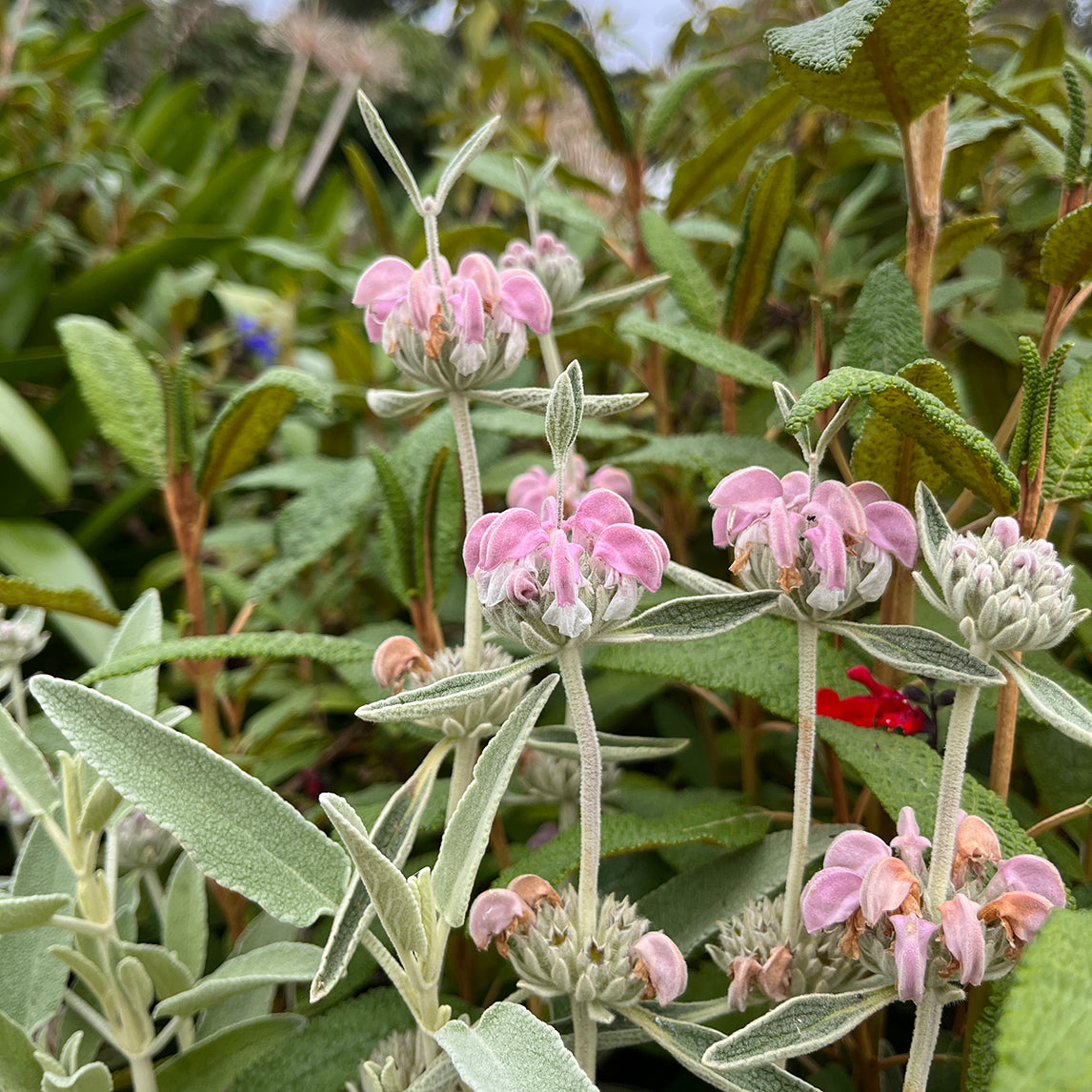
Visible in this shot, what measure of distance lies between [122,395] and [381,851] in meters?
0.51

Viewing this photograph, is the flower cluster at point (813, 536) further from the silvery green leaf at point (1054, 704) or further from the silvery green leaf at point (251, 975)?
the silvery green leaf at point (251, 975)

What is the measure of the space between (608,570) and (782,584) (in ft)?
0.24

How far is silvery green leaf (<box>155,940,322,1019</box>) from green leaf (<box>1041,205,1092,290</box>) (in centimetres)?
55

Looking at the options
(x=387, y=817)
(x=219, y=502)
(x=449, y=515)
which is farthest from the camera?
(x=219, y=502)

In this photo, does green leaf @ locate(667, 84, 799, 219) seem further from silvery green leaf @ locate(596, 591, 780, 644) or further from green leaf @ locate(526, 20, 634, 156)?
silvery green leaf @ locate(596, 591, 780, 644)

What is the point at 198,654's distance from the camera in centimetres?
53

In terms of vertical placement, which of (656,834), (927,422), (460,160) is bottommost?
(656,834)

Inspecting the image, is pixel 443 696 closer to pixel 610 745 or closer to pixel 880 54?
pixel 610 745

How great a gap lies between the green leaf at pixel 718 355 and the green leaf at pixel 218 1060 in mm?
458

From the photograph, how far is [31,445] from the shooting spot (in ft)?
3.44

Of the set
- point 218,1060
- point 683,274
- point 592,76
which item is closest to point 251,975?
point 218,1060

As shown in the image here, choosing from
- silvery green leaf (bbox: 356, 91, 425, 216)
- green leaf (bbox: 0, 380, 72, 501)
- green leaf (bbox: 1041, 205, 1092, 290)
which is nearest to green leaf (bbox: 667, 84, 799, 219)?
green leaf (bbox: 1041, 205, 1092, 290)

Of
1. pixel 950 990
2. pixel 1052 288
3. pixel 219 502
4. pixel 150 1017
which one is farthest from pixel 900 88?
pixel 219 502

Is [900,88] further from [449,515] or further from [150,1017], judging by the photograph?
[150,1017]
